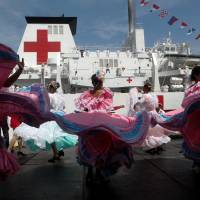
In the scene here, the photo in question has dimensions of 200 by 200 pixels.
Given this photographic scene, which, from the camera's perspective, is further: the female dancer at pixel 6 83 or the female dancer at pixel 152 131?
the female dancer at pixel 152 131

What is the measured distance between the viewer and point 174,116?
496 centimetres

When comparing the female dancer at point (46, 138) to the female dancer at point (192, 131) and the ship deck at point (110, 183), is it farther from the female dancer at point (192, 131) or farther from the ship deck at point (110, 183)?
the female dancer at point (192, 131)

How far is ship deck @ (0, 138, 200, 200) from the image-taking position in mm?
4055

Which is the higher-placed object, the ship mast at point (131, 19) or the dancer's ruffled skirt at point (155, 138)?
the ship mast at point (131, 19)

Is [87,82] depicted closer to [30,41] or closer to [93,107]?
[30,41]

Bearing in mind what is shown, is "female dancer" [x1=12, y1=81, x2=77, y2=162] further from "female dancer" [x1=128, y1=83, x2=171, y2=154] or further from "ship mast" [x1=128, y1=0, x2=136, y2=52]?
"ship mast" [x1=128, y1=0, x2=136, y2=52]

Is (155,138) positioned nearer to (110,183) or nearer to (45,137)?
(45,137)

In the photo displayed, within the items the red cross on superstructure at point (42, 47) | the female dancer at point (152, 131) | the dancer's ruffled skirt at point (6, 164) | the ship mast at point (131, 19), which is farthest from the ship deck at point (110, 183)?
the ship mast at point (131, 19)

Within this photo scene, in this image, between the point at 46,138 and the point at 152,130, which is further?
the point at 152,130

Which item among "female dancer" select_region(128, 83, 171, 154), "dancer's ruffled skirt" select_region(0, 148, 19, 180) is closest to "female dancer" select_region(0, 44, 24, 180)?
"dancer's ruffled skirt" select_region(0, 148, 19, 180)

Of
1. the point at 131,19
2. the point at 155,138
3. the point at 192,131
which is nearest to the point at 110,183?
the point at 192,131

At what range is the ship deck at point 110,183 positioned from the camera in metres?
4.05

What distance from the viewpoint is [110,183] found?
476cm

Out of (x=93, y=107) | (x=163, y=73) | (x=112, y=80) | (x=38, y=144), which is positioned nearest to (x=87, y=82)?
(x=112, y=80)
